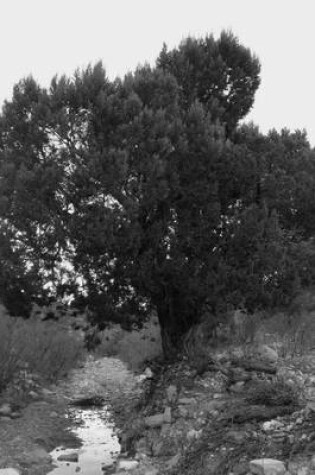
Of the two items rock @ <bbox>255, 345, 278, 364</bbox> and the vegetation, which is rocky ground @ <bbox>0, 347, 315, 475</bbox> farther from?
the vegetation

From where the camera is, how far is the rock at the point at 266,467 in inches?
277

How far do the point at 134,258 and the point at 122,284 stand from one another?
873mm

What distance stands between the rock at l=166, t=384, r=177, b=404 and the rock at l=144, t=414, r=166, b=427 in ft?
2.14

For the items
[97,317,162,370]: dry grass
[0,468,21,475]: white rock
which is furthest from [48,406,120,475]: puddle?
[97,317,162,370]: dry grass

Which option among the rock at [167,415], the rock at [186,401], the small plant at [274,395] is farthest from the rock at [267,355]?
the rock at [167,415]

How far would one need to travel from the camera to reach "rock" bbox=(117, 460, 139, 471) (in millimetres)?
9328

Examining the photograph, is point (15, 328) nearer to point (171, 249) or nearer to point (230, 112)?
point (171, 249)

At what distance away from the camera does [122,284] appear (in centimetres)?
1327

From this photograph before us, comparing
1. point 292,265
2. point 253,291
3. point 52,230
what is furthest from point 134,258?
point 292,265

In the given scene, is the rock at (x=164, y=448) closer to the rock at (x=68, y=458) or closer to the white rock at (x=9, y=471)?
the rock at (x=68, y=458)

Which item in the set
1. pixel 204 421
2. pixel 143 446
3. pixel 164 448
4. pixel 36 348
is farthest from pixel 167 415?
pixel 36 348

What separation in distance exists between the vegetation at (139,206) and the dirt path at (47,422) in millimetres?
2718

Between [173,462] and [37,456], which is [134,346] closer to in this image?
[37,456]

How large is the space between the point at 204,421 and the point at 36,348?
32.6ft
